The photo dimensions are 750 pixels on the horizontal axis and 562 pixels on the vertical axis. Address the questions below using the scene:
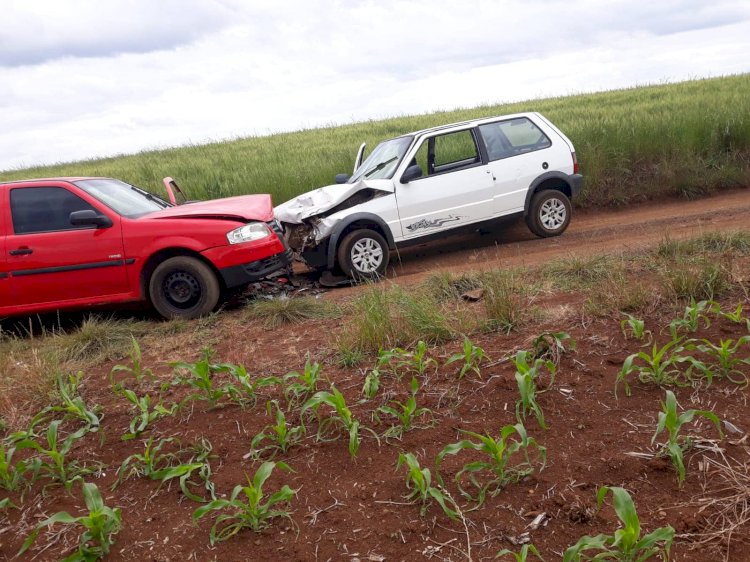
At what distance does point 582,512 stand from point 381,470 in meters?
0.96

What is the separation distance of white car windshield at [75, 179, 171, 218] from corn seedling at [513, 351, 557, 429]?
212 inches

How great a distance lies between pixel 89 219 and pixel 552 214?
6435 millimetres

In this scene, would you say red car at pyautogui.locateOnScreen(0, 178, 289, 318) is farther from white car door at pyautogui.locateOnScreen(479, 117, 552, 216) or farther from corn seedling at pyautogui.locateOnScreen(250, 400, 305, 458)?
corn seedling at pyautogui.locateOnScreen(250, 400, 305, 458)

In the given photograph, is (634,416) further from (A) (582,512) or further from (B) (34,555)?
(B) (34,555)

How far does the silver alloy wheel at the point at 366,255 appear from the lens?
8.69 meters

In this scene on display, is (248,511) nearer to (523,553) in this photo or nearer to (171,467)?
(171,467)

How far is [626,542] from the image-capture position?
7.63ft

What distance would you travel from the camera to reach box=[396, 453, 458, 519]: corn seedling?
2.78 meters

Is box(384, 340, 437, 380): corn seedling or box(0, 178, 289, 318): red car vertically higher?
box(0, 178, 289, 318): red car

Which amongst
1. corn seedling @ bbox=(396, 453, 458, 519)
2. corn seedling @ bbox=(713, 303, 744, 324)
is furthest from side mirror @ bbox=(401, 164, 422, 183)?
corn seedling @ bbox=(396, 453, 458, 519)

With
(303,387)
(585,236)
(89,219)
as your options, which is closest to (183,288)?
(89,219)

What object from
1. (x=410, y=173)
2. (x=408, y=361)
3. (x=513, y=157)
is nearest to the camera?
(x=408, y=361)

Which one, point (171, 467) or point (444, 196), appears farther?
point (444, 196)

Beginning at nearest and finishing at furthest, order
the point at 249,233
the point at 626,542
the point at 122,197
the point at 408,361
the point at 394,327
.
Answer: the point at 626,542 < the point at 408,361 < the point at 394,327 < the point at 249,233 < the point at 122,197
